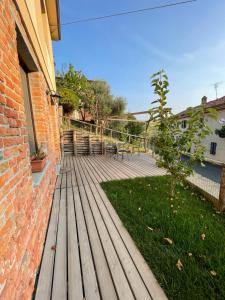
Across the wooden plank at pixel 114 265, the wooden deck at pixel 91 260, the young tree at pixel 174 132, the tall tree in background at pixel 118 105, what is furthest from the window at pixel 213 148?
the wooden plank at pixel 114 265

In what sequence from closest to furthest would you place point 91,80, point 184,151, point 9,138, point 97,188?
point 9,138
point 184,151
point 97,188
point 91,80

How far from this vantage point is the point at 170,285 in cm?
131

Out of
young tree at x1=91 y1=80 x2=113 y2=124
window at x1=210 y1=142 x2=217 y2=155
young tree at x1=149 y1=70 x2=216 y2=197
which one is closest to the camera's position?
young tree at x1=149 y1=70 x2=216 y2=197

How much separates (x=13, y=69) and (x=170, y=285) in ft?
7.93

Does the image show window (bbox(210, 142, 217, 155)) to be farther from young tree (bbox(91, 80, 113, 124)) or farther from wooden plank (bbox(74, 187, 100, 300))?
wooden plank (bbox(74, 187, 100, 300))

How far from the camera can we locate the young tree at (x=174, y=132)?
2.57m

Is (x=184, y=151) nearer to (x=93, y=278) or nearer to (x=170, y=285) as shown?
(x=170, y=285)

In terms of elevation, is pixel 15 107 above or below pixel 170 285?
above

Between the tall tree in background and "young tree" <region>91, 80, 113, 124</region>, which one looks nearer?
"young tree" <region>91, 80, 113, 124</region>

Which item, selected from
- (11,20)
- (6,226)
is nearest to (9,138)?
(6,226)

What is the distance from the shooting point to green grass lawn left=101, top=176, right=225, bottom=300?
1339mm

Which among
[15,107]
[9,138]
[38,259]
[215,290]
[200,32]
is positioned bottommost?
[215,290]

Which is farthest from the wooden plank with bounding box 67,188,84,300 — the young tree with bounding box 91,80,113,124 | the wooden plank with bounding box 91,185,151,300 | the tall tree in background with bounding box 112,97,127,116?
the tall tree in background with bounding box 112,97,127,116

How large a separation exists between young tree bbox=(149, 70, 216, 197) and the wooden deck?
5.20ft
